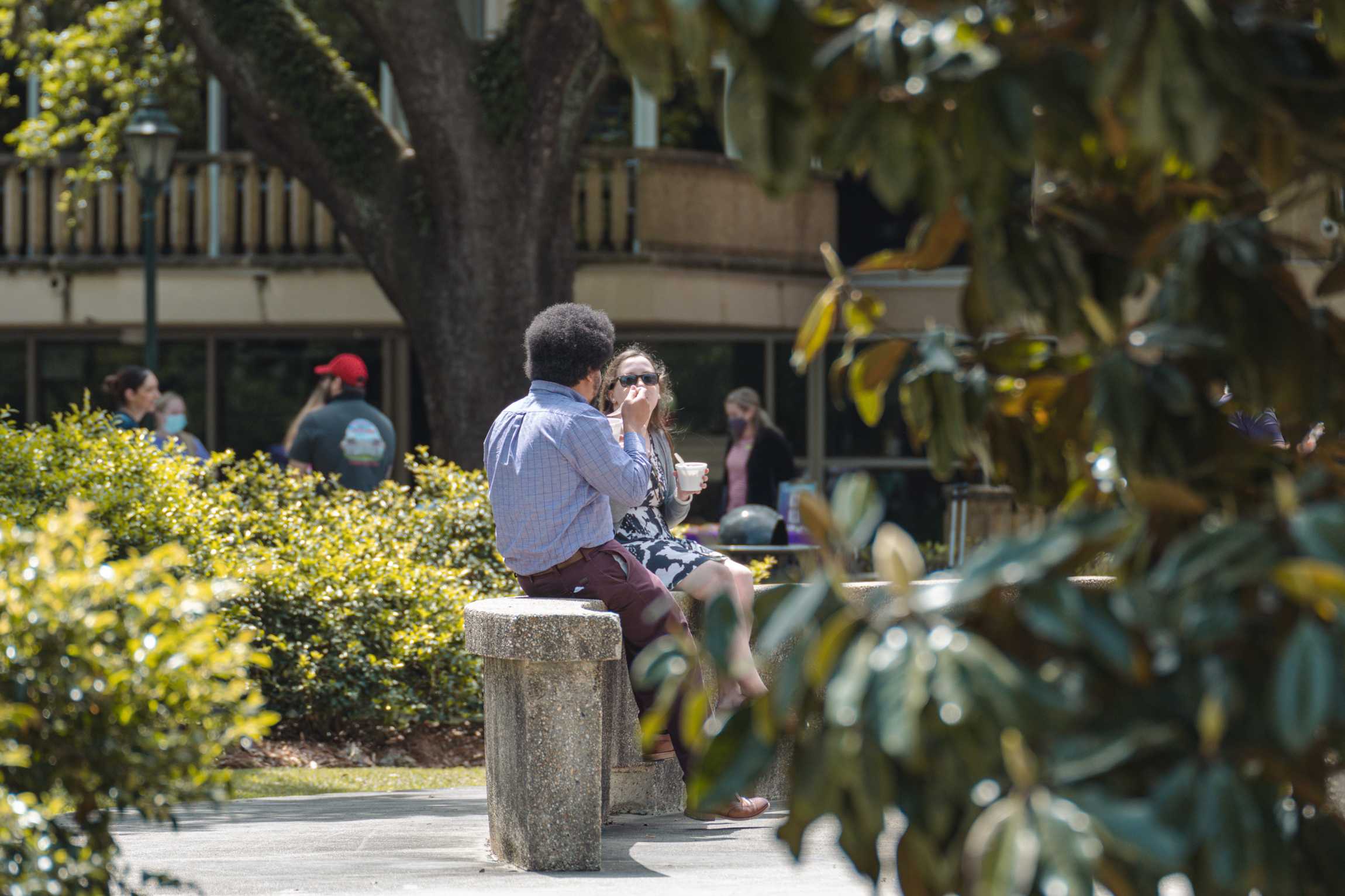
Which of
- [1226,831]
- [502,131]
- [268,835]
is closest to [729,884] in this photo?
[268,835]

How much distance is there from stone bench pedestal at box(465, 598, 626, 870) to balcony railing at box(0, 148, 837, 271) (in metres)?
14.3

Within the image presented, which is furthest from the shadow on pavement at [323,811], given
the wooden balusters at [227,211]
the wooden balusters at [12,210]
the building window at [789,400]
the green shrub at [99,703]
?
the wooden balusters at [12,210]

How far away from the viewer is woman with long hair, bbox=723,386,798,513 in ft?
47.3

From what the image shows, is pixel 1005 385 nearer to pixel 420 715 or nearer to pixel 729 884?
pixel 729 884

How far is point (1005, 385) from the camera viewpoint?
295 cm

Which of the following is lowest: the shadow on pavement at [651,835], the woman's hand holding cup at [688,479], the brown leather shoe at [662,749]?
the shadow on pavement at [651,835]

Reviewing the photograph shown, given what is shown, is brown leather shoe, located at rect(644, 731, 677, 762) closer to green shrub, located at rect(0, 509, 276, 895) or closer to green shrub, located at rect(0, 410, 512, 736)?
green shrub, located at rect(0, 410, 512, 736)

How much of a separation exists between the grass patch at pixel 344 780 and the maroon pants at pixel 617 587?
220 cm

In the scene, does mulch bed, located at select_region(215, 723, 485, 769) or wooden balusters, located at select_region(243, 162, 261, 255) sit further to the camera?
wooden balusters, located at select_region(243, 162, 261, 255)

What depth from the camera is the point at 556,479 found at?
19.9 ft

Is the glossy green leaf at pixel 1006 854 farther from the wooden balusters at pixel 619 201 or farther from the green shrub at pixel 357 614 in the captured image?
the wooden balusters at pixel 619 201

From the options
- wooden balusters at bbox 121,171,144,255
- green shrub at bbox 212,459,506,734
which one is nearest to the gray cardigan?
green shrub at bbox 212,459,506,734

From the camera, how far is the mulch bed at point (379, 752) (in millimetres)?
9055

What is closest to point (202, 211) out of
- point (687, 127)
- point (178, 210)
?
point (178, 210)
